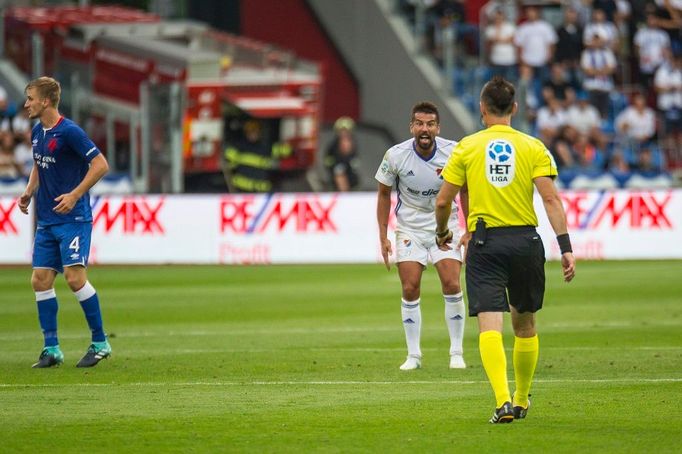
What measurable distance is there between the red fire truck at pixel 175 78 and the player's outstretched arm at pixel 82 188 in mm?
16233

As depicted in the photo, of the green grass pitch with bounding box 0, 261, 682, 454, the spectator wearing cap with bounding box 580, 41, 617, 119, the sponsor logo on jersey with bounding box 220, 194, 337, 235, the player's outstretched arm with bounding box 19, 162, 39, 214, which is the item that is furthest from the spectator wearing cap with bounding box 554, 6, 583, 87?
the player's outstretched arm with bounding box 19, 162, 39, 214

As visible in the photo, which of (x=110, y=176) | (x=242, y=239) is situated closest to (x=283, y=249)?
(x=242, y=239)

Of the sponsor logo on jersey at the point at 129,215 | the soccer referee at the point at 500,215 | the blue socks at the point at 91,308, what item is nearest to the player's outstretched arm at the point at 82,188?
the blue socks at the point at 91,308

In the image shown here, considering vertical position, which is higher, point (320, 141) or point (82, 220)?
point (82, 220)

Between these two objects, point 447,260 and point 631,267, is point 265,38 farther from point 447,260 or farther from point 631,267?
point 447,260

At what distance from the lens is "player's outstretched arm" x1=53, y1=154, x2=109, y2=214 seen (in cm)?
1245

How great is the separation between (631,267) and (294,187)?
31.9ft

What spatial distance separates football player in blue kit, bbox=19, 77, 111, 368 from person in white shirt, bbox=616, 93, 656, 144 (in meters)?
20.4

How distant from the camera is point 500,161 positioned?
9250 millimetres

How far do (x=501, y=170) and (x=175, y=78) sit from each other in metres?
22.9

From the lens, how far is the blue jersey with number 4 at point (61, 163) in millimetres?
12688

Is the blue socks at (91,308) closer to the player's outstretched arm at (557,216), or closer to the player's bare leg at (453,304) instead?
the player's bare leg at (453,304)

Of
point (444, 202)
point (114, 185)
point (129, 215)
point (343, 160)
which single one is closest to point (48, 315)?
point (444, 202)

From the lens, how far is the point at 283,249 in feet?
85.5
